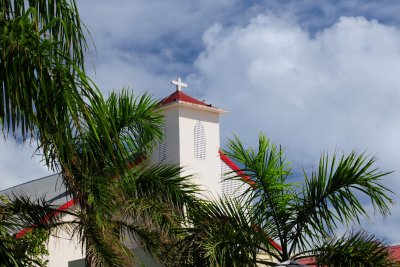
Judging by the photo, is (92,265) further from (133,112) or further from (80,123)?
(80,123)

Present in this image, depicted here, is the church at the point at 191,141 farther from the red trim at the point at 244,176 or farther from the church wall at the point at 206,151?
the red trim at the point at 244,176

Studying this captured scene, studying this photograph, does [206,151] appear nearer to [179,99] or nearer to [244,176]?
[179,99]

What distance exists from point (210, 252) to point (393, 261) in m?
2.82

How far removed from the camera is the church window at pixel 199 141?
56.8 ft

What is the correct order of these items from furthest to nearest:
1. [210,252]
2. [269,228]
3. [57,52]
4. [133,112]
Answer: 1. [133,112]
2. [269,228]
3. [210,252]
4. [57,52]

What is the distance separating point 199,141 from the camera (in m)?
17.4

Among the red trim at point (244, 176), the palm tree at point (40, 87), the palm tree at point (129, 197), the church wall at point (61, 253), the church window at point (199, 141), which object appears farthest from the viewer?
the church wall at point (61, 253)

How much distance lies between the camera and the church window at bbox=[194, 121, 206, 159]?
56.8ft

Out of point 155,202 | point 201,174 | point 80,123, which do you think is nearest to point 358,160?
point 155,202

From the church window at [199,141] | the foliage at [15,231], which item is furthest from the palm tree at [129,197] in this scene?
the church window at [199,141]

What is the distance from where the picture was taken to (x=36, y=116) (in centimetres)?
600

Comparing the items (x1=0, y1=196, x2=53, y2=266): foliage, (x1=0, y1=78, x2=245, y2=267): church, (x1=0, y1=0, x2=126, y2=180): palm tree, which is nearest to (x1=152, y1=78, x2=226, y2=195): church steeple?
(x1=0, y1=78, x2=245, y2=267): church

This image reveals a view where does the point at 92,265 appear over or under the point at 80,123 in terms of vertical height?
under

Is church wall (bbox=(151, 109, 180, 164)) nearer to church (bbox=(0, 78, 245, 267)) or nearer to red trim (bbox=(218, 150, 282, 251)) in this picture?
church (bbox=(0, 78, 245, 267))
